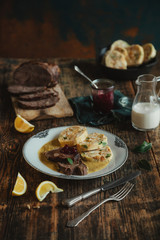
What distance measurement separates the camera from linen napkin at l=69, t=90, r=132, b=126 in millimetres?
3586

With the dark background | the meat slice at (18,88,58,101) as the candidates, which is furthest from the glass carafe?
the dark background

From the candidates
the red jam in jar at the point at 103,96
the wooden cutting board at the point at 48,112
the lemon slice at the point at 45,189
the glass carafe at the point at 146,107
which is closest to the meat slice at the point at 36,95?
the wooden cutting board at the point at 48,112

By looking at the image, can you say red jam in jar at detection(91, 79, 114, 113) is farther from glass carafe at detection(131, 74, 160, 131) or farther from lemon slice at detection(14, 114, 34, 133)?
lemon slice at detection(14, 114, 34, 133)

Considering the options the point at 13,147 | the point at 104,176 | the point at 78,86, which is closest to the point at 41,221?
the point at 104,176

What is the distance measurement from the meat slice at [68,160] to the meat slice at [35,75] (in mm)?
1713

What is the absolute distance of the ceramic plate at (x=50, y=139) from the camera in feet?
8.32

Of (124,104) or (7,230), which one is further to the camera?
(124,104)

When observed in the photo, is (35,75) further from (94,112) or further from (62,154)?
(62,154)

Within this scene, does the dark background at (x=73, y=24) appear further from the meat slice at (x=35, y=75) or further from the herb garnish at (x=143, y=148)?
the herb garnish at (x=143, y=148)

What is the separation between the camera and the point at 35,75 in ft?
14.1

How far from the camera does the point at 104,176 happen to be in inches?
106

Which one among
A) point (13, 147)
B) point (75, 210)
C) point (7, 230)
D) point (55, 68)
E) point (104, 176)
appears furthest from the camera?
point (55, 68)

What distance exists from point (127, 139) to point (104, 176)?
0.66 meters

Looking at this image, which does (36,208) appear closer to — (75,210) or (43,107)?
(75,210)
